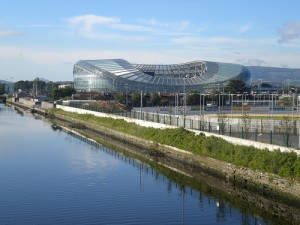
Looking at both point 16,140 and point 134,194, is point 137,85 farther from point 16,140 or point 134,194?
point 134,194

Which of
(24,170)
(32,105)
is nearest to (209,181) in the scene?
(24,170)

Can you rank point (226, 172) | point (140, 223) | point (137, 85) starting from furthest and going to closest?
point (137, 85) < point (226, 172) < point (140, 223)

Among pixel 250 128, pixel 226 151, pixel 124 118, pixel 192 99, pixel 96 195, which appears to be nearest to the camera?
pixel 96 195

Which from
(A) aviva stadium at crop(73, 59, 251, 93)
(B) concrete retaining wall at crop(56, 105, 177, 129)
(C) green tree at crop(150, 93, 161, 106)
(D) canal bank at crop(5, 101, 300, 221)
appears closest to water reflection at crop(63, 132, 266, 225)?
(D) canal bank at crop(5, 101, 300, 221)

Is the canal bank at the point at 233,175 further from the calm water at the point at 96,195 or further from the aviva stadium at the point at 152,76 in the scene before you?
the aviva stadium at the point at 152,76

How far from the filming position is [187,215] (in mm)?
16531

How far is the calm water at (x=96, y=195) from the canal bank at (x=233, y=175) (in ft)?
3.99

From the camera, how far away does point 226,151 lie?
73.6 ft

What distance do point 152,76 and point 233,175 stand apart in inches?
3352

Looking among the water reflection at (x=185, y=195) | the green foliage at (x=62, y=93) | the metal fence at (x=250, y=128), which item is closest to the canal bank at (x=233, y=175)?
the water reflection at (x=185, y=195)

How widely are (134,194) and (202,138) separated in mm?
7384

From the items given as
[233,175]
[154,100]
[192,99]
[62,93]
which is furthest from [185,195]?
[62,93]

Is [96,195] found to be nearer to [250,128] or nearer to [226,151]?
[226,151]

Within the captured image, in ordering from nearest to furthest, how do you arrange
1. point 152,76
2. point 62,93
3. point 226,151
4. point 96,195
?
1. point 96,195
2. point 226,151
3. point 62,93
4. point 152,76
